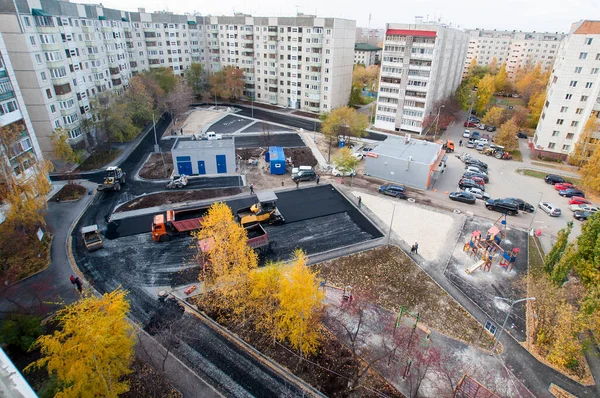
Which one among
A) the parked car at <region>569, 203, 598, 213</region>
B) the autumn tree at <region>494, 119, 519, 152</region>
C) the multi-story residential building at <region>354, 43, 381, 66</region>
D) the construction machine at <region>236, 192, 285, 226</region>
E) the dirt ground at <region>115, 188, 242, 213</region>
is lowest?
the parked car at <region>569, 203, 598, 213</region>

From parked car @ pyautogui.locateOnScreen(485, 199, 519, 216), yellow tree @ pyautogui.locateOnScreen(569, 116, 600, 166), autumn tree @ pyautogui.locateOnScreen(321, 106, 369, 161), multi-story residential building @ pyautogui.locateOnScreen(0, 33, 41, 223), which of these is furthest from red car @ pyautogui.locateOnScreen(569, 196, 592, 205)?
multi-story residential building @ pyautogui.locateOnScreen(0, 33, 41, 223)

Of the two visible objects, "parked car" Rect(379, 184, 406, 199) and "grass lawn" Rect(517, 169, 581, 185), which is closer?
"parked car" Rect(379, 184, 406, 199)

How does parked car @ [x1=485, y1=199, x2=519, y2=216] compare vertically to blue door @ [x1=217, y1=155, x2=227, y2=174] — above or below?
below

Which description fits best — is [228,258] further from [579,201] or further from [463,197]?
[579,201]

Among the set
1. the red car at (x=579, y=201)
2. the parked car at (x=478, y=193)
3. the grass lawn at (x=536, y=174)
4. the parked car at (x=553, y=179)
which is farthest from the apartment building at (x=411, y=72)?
the red car at (x=579, y=201)

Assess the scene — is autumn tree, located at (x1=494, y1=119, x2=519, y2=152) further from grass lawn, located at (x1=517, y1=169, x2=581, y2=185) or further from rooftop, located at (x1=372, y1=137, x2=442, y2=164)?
rooftop, located at (x1=372, y1=137, x2=442, y2=164)

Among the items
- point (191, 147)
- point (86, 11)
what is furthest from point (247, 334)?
point (86, 11)

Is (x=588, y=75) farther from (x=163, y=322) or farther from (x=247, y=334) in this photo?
(x=163, y=322)
